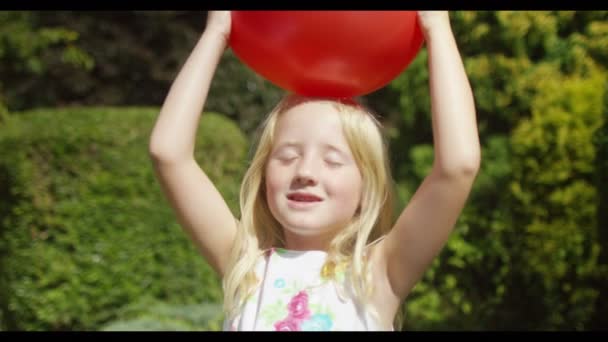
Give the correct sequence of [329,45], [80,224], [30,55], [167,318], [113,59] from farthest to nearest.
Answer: [113,59] → [30,55] → [80,224] → [167,318] → [329,45]

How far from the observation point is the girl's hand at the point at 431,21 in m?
2.13

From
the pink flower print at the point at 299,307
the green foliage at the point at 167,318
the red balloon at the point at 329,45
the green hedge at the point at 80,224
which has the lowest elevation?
the green foliage at the point at 167,318

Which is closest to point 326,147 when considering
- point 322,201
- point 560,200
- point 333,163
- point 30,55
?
point 333,163

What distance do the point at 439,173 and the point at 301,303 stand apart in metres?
0.51

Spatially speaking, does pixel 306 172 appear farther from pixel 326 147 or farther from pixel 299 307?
pixel 299 307

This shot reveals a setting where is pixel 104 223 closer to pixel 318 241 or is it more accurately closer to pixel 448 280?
pixel 448 280

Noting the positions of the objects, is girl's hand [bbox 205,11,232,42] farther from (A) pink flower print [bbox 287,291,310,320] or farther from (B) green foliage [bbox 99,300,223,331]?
(B) green foliage [bbox 99,300,223,331]

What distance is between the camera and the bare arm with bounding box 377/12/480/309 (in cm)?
200

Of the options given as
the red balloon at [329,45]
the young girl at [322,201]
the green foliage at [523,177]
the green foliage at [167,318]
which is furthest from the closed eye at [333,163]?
the green foliage at [167,318]

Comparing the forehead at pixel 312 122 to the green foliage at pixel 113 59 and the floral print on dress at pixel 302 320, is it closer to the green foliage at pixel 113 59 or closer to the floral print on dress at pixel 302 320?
the floral print on dress at pixel 302 320

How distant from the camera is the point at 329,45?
211 cm

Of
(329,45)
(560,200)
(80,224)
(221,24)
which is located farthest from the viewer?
(80,224)

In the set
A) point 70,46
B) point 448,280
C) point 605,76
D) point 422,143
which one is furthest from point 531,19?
point 70,46

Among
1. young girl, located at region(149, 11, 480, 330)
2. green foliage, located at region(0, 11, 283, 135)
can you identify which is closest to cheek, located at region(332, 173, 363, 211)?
young girl, located at region(149, 11, 480, 330)
